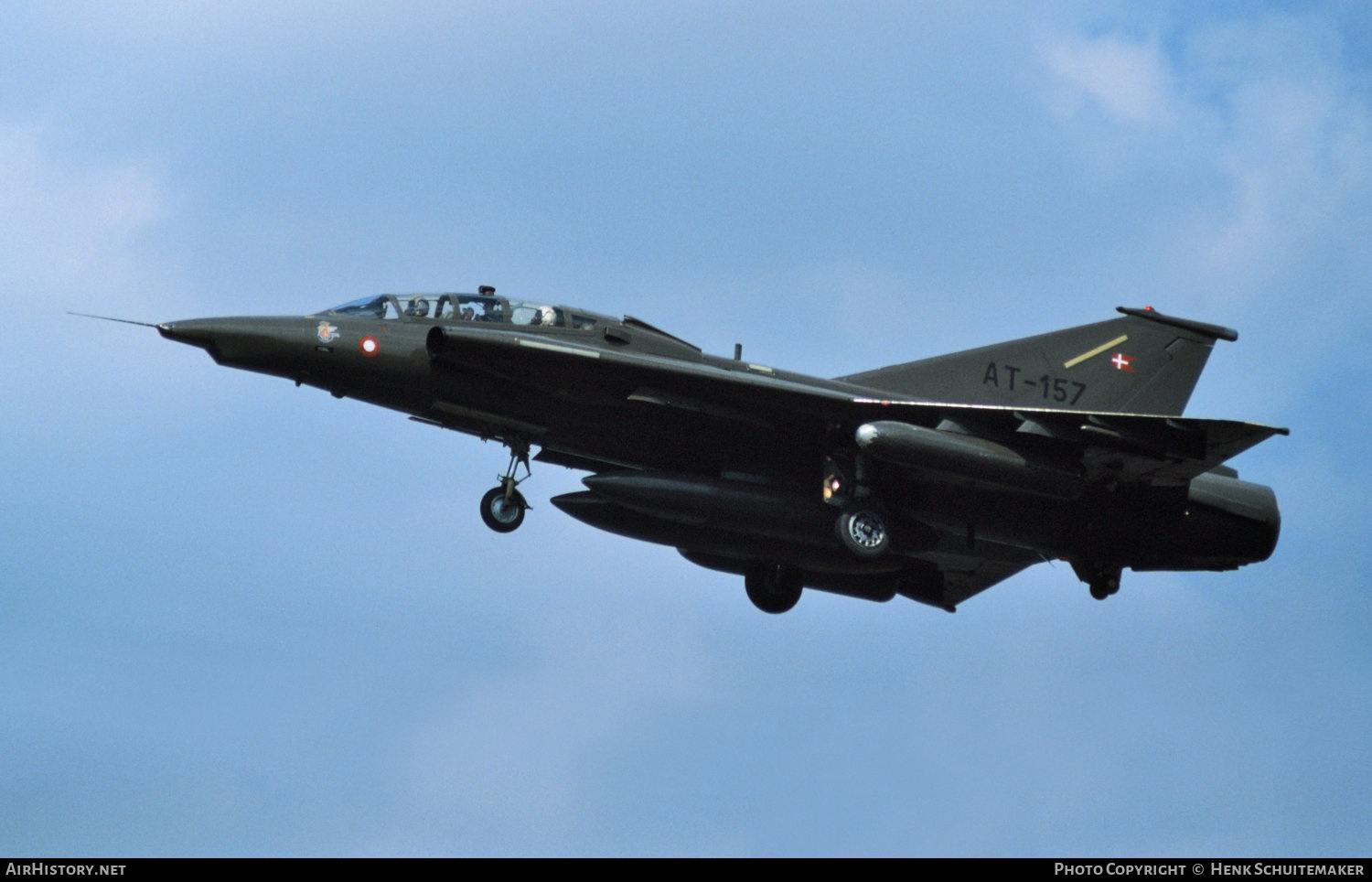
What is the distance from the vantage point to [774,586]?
2452 cm

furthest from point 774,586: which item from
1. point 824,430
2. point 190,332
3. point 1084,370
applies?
point 190,332

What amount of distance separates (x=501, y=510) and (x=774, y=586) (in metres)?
5.32

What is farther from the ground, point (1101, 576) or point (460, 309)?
point (460, 309)

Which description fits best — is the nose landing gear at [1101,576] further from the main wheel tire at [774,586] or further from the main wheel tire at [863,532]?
the main wheel tire at [774,586]

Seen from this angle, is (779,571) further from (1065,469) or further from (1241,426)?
(1241,426)

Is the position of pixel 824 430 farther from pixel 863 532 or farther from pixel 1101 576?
pixel 1101 576

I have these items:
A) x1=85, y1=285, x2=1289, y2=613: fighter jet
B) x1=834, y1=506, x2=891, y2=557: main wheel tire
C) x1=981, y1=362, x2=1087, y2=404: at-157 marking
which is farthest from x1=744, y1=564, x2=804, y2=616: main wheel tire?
x1=981, y1=362, x2=1087, y2=404: at-157 marking

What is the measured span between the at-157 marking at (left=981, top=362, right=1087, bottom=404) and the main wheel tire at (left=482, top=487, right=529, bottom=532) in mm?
6986

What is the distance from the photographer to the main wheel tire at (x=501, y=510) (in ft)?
68.7

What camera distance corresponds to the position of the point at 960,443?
67.8ft

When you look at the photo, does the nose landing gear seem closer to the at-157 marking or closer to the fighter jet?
the fighter jet

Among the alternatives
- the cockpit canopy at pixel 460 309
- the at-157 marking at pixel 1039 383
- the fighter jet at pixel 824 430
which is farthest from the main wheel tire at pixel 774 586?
the cockpit canopy at pixel 460 309

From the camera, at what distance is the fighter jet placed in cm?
2044
